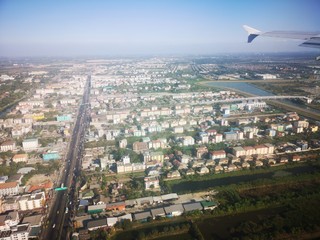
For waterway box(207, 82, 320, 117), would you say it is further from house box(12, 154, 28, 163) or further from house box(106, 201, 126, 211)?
house box(12, 154, 28, 163)

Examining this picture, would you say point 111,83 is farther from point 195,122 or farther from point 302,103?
point 302,103

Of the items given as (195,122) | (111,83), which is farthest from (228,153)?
(111,83)

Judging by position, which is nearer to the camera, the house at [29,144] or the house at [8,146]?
the house at [8,146]

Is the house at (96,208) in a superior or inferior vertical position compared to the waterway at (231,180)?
inferior

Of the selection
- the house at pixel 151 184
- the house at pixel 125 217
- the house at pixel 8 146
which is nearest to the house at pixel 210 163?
the house at pixel 151 184

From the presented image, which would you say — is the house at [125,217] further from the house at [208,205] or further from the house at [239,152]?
the house at [239,152]
